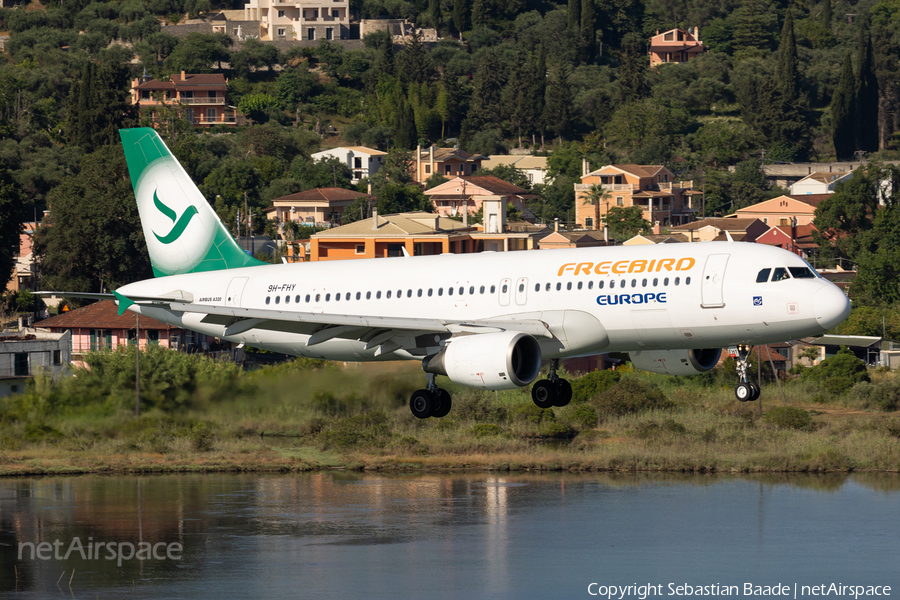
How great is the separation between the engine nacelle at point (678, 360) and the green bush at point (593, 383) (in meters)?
89.4

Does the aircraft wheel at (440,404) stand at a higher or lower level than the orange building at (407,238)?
lower

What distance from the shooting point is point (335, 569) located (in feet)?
388

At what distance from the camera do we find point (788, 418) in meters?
133

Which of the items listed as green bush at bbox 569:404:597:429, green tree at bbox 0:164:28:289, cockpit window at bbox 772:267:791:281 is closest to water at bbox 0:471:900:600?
green bush at bbox 569:404:597:429

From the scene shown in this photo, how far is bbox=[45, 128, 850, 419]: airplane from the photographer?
4356 cm

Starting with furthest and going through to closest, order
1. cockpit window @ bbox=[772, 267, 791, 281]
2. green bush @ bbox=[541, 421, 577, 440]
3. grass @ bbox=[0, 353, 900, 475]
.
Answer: green bush @ bbox=[541, 421, 577, 440] < grass @ bbox=[0, 353, 900, 475] < cockpit window @ bbox=[772, 267, 791, 281]

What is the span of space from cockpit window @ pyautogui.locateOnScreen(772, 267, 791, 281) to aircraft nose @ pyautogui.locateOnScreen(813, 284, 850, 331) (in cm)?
127

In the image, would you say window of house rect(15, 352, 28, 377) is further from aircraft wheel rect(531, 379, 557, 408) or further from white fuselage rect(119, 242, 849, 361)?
aircraft wheel rect(531, 379, 557, 408)

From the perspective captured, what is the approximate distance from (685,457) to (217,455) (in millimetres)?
50993

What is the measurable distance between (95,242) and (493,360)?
422ft

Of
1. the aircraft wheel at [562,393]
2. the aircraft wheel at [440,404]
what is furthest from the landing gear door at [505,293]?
the aircraft wheel at [440,404]

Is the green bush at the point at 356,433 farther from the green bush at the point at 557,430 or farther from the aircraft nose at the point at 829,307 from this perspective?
the aircraft nose at the point at 829,307

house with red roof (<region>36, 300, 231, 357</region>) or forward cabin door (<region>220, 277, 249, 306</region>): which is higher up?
forward cabin door (<region>220, 277, 249, 306</region>)

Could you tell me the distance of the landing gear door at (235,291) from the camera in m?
53.4
